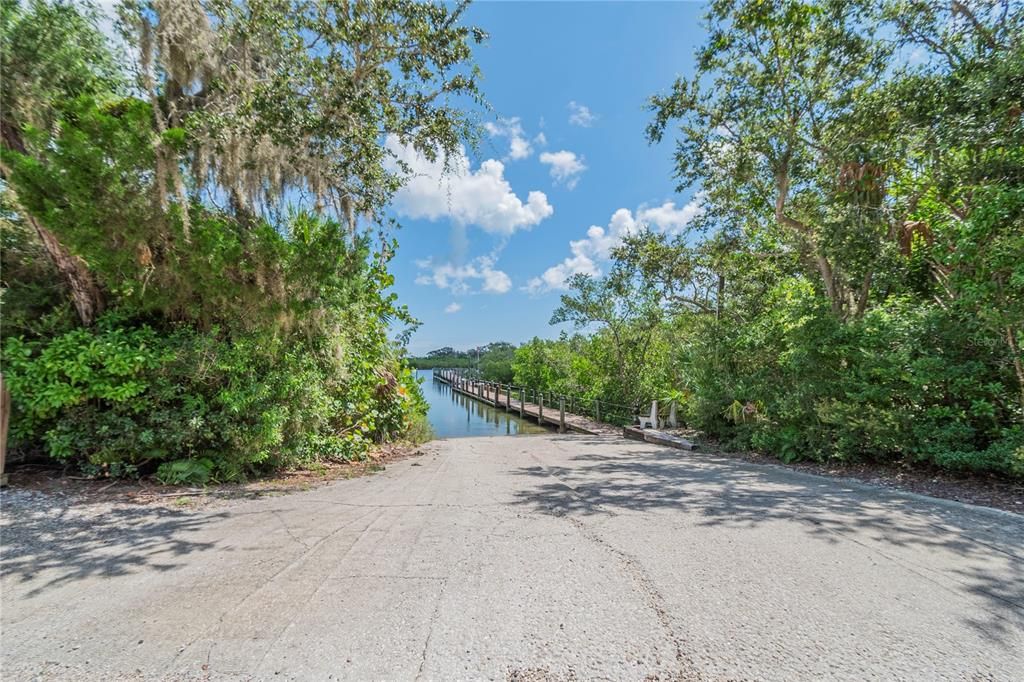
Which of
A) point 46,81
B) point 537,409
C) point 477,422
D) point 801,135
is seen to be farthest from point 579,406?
point 46,81

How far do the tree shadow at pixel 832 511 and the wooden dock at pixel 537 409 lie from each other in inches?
305

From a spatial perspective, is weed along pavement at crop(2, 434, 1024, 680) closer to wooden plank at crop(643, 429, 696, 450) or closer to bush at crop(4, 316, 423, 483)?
bush at crop(4, 316, 423, 483)

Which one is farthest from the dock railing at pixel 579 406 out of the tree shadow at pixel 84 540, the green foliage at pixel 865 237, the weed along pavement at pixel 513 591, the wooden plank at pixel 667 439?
the tree shadow at pixel 84 540

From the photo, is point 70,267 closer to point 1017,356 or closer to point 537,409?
point 1017,356

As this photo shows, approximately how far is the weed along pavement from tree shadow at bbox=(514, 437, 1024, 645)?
22 mm

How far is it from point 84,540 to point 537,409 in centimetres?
1876

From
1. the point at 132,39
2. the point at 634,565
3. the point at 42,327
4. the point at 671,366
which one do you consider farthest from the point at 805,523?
the point at 671,366

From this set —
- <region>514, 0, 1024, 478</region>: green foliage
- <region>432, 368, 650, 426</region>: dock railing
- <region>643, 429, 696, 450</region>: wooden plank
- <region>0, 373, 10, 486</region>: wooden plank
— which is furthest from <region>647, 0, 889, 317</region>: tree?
<region>0, 373, 10, 486</region>: wooden plank

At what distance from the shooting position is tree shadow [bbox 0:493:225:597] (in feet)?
7.45

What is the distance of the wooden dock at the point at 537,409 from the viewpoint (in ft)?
46.5

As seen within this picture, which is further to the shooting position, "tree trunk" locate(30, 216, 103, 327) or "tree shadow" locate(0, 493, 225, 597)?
"tree trunk" locate(30, 216, 103, 327)

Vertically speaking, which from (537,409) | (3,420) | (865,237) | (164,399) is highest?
(865,237)

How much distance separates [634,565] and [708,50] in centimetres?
819

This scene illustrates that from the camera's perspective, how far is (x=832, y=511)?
3307 millimetres
